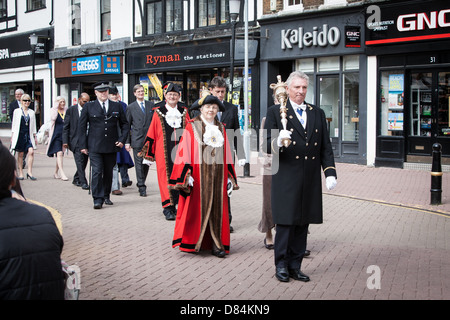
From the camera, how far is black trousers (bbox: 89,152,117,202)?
32.1 ft

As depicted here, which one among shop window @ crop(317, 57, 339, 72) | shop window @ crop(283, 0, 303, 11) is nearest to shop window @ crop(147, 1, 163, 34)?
shop window @ crop(283, 0, 303, 11)

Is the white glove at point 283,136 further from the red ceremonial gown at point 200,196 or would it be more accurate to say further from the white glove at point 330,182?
the red ceremonial gown at point 200,196

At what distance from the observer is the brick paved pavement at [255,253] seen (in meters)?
5.36

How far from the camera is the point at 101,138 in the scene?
→ 9.89 meters

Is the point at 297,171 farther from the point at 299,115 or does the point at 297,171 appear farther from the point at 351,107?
the point at 351,107

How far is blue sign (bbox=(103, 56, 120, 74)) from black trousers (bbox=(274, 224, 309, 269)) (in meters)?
20.7

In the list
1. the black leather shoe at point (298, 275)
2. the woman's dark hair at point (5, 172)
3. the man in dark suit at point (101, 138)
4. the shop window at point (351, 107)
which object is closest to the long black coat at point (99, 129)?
the man in dark suit at point (101, 138)

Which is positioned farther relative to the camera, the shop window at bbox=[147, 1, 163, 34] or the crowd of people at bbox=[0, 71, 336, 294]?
the shop window at bbox=[147, 1, 163, 34]

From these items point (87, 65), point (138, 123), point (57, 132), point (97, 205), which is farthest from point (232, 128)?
point (87, 65)

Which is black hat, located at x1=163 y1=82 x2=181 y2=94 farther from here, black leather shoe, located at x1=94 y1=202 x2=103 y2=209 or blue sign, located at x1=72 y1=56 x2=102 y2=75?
blue sign, located at x1=72 y1=56 x2=102 y2=75

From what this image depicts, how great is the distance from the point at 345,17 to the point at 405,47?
86.6 inches
